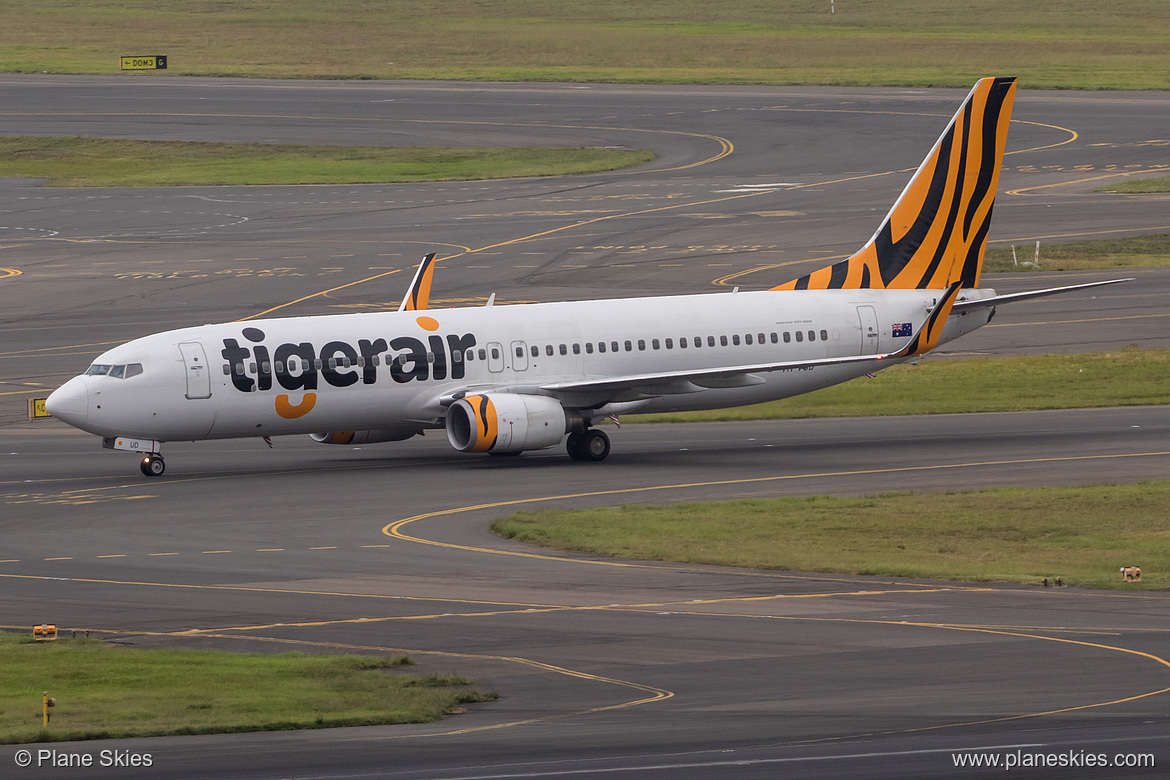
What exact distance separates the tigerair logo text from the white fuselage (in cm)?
4

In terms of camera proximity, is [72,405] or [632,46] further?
[632,46]

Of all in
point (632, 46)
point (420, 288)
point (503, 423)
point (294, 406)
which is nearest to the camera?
point (294, 406)

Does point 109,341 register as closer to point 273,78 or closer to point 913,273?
point 913,273

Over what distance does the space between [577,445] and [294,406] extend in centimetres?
816

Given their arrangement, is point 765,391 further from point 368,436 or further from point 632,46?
point 632,46

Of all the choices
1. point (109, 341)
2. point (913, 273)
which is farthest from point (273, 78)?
point (913, 273)

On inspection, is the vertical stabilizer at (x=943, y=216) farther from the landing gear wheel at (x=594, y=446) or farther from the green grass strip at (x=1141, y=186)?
the green grass strip at (x=1141, y=186)

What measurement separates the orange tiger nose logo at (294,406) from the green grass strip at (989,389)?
1452 centimetres

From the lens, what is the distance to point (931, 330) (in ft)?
168

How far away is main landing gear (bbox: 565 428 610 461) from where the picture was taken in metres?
50.0

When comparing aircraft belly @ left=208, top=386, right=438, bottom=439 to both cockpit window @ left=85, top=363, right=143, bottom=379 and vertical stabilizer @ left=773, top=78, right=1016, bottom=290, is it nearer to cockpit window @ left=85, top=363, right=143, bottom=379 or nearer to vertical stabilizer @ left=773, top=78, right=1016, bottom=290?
cockpit window @ left=85, top=363, right=143, bottom=379
